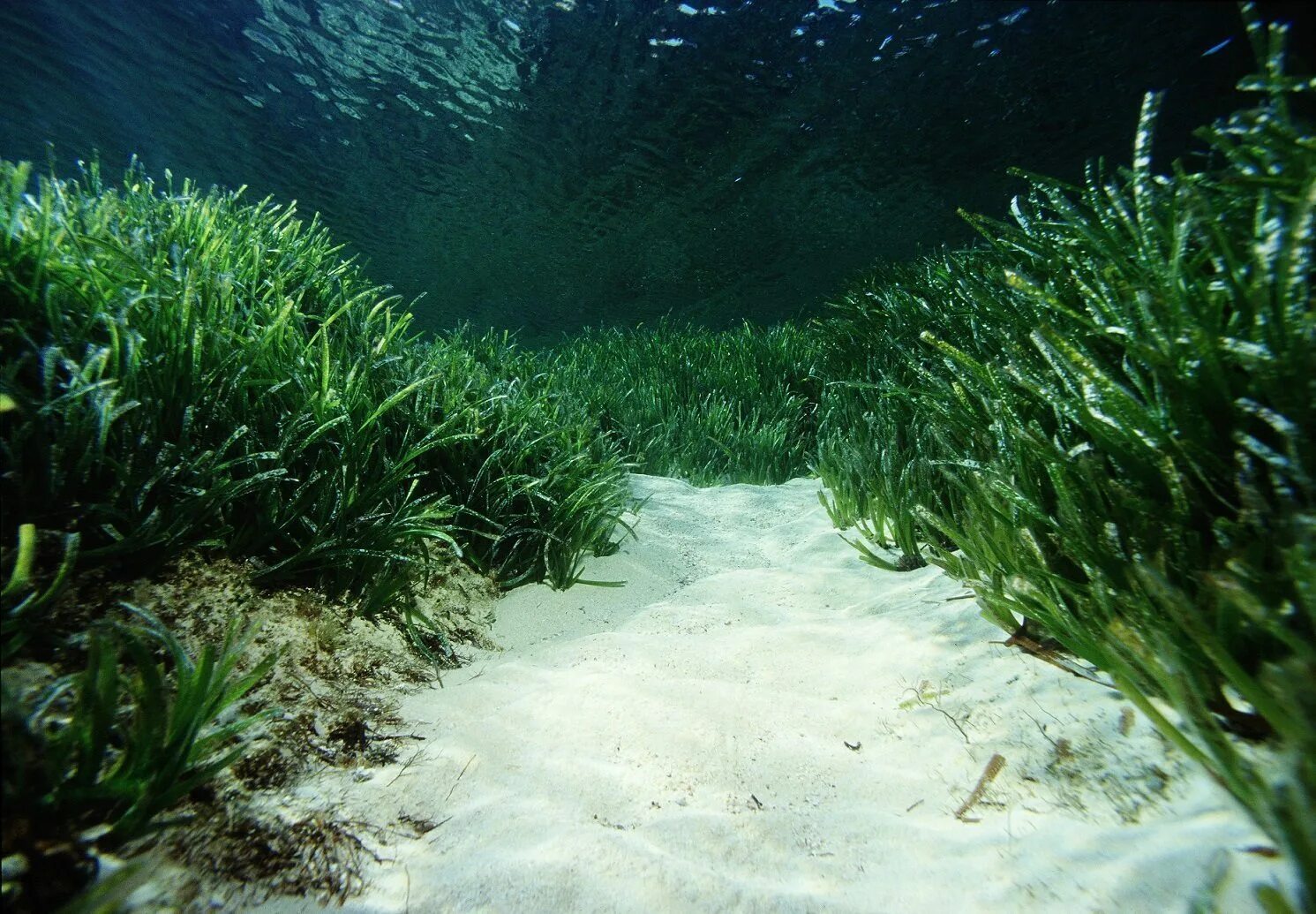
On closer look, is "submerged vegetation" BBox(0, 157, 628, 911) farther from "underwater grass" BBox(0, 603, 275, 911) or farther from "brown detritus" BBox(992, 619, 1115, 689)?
"brown detritus" BBox(992, 619, 1115, 689)

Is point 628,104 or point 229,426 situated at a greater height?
point 628,104

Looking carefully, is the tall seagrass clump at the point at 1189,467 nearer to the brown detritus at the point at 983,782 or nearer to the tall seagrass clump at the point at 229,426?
the brown detritus at the point at 983,782

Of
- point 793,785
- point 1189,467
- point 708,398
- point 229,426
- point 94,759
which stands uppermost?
point 229,426

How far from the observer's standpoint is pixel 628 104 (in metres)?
18.9

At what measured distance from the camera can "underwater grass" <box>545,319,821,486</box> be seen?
17.6ft

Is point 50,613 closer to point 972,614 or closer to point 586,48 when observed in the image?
point 972,614

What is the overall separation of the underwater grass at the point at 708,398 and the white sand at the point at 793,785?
2823 mm

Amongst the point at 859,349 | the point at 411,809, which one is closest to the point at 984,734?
the point at 411,809

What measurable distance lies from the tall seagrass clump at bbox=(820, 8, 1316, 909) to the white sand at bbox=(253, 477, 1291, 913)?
16 cm

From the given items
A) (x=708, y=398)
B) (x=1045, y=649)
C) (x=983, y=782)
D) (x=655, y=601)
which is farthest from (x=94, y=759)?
(x=708, y=398)

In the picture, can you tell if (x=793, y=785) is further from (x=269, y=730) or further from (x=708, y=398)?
(x=708, y=398)

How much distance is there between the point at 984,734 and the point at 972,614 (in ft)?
2.05

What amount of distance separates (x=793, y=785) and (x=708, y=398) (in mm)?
5300

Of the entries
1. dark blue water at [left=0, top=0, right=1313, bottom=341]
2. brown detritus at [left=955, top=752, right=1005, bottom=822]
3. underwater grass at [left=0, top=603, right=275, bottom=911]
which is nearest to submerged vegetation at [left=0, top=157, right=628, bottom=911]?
underwater grass at [left=0, top=603, right=275, bottom=911]
